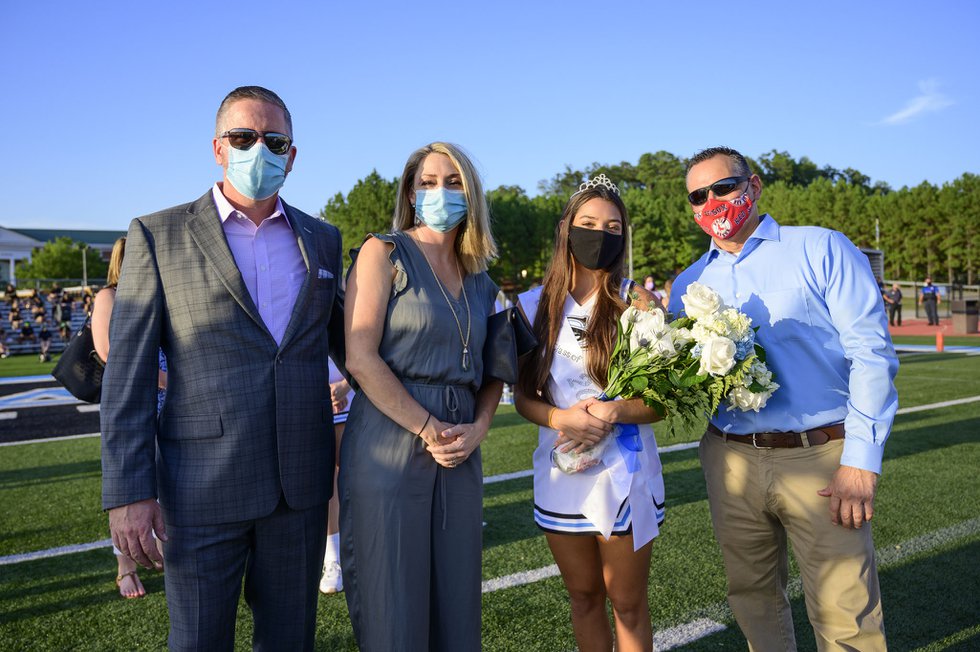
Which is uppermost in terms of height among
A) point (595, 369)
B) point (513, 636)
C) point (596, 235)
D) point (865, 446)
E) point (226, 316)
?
point (596, 235)

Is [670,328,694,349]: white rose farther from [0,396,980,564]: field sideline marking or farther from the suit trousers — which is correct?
[0,396,980,564]: field sideline marking

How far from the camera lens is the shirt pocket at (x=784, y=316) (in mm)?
2805

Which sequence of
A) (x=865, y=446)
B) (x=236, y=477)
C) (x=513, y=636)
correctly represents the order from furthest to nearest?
(x=513, y=636), (x=865, y=446), (x=236, y=477)

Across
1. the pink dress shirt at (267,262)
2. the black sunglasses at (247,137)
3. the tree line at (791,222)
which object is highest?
the tree line at (791,222)

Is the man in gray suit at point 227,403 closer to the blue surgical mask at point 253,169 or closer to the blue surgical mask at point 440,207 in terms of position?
the blue surgical mask at point 253,169

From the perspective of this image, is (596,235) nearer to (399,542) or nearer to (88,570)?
(399,542)

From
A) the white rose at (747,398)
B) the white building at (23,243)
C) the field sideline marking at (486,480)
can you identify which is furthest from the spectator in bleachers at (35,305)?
the white building at (23,243)

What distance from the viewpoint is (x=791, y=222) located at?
68.5 metres

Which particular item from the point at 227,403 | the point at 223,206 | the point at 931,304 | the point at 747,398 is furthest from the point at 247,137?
the point at 931,304

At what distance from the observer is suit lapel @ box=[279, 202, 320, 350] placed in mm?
2428

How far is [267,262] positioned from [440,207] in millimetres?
676

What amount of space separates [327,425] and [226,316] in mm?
561

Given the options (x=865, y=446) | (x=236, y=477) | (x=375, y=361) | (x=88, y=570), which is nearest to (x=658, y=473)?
(x=865, y=446)

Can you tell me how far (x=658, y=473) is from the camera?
9.60ft
